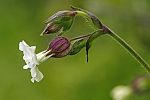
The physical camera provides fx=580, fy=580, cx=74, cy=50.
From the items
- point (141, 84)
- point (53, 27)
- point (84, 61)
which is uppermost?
point (84, 61)

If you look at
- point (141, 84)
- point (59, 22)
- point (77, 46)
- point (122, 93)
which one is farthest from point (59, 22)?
point (122, 93)

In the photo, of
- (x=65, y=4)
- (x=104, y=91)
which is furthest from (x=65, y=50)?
(x=65, y=4)

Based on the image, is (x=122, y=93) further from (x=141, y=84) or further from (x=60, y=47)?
(x=60, y=47)

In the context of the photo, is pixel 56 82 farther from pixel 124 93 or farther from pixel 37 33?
pixel 124 93

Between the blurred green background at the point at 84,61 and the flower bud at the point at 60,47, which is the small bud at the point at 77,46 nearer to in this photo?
the flower bud at the point at 60,47

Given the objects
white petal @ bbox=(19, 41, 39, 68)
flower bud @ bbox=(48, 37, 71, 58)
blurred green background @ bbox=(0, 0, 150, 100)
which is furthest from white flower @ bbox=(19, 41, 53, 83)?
blurred green background @ bbox=(0, 0, 150, 100)

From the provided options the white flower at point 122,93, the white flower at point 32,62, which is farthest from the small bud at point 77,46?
the white flower at point 122,93
